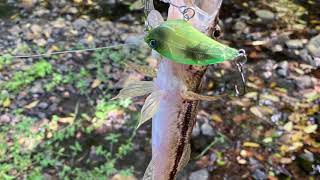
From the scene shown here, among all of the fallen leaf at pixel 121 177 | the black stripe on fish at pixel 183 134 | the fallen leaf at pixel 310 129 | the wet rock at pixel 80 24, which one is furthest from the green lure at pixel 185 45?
the wet rock at pixel 80 24

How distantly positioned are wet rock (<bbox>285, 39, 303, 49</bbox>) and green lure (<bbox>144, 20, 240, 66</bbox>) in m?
3.07

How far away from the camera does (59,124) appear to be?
3080mm

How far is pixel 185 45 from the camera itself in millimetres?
1117

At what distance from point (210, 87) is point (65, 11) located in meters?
1.55

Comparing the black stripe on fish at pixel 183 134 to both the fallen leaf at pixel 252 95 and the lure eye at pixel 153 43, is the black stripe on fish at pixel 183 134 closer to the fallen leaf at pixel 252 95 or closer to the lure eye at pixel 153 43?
the lure eye at pixel 153 43

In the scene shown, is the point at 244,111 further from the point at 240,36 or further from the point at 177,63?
the point at 177,63

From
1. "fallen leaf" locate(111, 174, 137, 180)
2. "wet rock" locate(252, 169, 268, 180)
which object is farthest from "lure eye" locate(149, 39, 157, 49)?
"wet rock" locate(252, 169, 268, 180)

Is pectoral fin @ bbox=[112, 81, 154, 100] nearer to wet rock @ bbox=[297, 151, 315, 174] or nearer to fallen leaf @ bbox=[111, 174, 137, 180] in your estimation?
fallen leaf @ bbox=[111, 174, 137, 180]

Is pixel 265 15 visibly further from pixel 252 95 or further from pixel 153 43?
pixel 153 43

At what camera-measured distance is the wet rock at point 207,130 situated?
124 inches

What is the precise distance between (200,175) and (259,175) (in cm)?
39

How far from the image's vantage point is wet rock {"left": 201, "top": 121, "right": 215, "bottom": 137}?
3154 millimetres

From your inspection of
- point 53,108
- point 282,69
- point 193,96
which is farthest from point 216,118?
point 193,96

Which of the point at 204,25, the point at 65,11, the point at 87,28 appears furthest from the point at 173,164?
the point at 65,11
